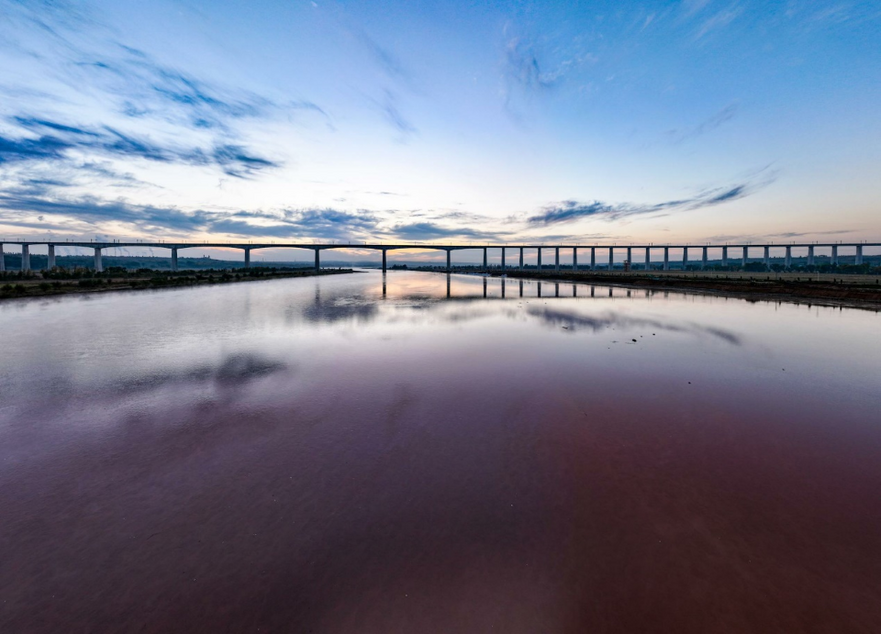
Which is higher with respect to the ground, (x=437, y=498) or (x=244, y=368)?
(x=244, y=368)

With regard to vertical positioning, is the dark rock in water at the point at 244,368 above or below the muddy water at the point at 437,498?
above

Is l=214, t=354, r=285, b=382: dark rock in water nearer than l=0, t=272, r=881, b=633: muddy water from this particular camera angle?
No

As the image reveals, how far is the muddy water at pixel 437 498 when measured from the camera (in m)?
4.40

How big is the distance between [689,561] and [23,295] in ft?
198

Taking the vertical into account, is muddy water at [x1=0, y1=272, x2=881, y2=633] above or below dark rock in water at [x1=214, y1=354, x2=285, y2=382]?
below

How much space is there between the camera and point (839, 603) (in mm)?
4410

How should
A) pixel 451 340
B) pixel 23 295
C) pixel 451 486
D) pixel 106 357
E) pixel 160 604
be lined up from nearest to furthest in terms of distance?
pixel 160 604, pixel 451 486, pixel 106 357, pixel 451 340, pixel 23 295

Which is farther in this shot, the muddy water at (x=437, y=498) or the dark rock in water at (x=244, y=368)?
the dark rock in water at (x=244, y=368)

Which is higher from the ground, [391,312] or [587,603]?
[391,312]

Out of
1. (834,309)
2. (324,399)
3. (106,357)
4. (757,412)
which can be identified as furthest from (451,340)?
(834,309)

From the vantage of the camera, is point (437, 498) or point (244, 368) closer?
point (437, 498)

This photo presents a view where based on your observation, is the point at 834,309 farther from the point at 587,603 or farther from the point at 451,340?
the point at 587,603

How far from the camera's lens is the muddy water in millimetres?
4402

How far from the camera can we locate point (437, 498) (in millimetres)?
6367
